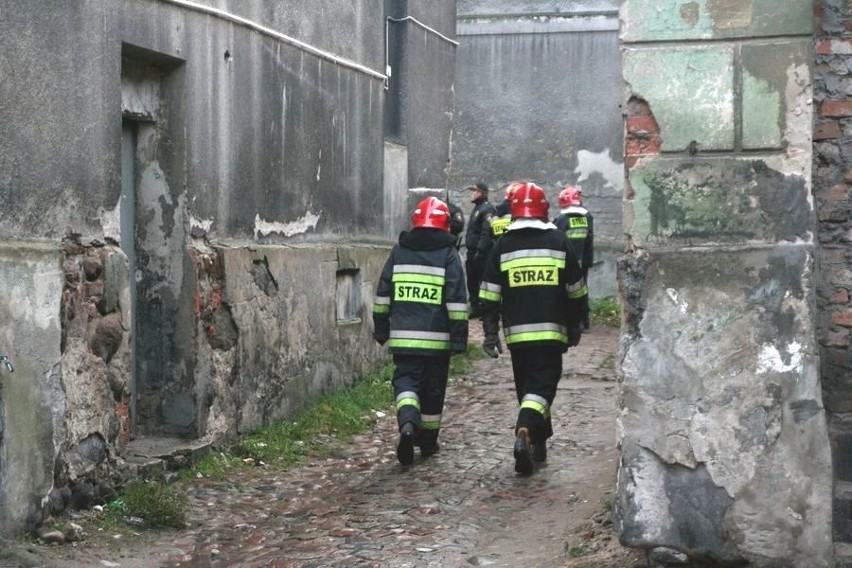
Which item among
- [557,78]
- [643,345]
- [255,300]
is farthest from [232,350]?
[557,78]

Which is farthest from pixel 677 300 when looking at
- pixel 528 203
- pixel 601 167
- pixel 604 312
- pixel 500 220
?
pixel 601 167

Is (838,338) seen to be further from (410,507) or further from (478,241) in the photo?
(478,241)

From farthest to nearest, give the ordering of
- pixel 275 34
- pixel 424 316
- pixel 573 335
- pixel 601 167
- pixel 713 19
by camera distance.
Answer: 1. pixel 601 167
2. pixel 275 34
3. pixel 424 316
4. pixel 573 335
5. pixel 713 19

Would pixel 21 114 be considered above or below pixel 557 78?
below

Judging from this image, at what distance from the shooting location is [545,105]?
2044 centimetres

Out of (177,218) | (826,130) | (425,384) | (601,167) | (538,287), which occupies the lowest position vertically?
(425,384)

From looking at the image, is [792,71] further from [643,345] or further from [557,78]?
[557,78]

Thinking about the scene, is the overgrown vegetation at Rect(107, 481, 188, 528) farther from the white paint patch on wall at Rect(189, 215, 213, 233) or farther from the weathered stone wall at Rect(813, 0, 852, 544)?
the weathered stone wall at Rect(813, 0, 852, 544)

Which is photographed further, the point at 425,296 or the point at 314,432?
the point at 314,432

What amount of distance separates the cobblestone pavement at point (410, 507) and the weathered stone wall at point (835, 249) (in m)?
1.42

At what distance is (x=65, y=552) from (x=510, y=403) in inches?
215

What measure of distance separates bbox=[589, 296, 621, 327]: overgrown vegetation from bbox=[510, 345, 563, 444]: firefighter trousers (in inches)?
360

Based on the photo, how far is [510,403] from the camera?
1134 centimetres

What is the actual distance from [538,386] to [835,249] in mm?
3109
